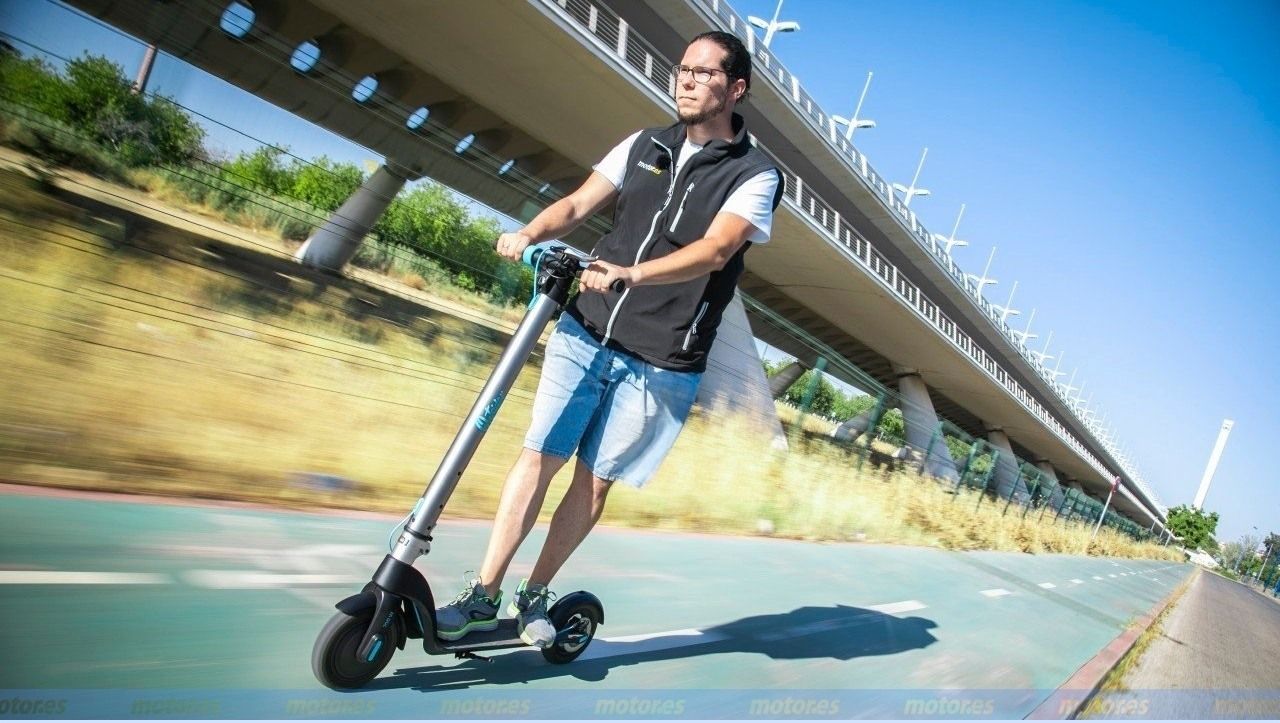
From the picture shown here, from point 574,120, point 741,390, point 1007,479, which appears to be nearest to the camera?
point 741,390

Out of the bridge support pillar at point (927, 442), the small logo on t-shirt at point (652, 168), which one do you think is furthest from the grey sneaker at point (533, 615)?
the bridge support pillar at point (927, 442)

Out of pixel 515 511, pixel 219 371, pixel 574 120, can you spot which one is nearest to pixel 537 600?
pixel 515 511

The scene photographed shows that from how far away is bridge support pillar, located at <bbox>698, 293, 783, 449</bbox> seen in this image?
980 centimetres

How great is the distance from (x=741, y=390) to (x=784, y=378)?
828 mm

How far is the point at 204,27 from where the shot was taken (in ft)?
17.7

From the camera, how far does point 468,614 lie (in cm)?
260

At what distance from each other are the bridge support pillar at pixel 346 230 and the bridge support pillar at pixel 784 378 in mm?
6301

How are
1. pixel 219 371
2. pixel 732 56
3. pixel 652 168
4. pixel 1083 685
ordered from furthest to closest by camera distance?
pixel 1083 685 → pixel 219 371 → pixel 652 168 → pixel 732 56

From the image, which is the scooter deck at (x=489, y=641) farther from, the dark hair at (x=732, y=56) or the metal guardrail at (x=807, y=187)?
the metal guardrail at (x=807, y=187)

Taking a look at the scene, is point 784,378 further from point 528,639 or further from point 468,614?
point 468,614

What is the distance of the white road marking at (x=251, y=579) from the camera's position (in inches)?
113

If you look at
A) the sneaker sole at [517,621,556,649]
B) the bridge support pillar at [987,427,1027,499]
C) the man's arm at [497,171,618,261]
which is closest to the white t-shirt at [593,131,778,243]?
the man's arm at [497,171,618,261]

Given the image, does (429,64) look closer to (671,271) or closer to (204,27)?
(204,27)

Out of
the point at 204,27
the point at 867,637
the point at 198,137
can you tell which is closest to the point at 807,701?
the point at 867,637
